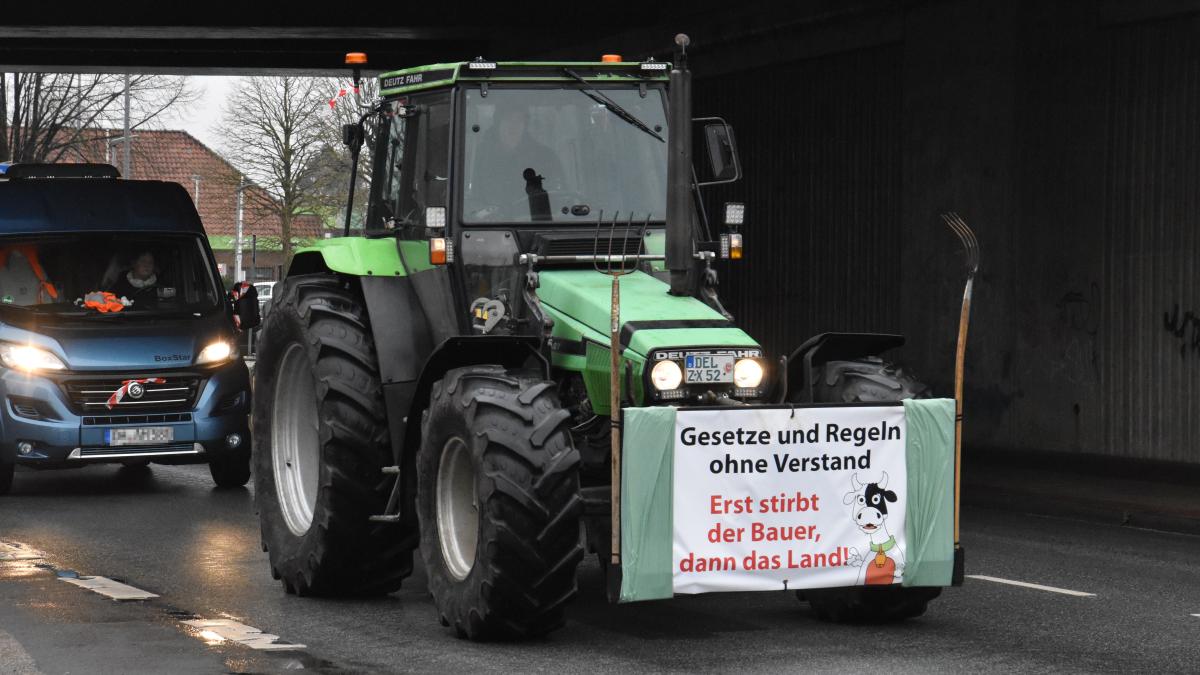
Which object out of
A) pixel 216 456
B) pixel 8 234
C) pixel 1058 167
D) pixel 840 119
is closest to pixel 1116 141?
pixel 1058 167

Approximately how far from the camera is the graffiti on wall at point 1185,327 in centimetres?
1769

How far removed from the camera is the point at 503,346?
8.85m

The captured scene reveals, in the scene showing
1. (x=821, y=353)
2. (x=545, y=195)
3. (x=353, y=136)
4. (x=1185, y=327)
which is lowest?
(x=1185, y=327)

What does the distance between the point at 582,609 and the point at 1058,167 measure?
435 inches

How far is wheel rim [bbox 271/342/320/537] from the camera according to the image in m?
10.9

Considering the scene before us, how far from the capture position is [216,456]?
1623cm

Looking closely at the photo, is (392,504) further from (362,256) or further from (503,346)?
(362,256)

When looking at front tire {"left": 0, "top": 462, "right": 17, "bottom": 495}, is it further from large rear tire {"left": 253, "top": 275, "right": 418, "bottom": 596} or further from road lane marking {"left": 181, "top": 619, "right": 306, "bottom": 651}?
road lane marking {"left": 181, "top": 619, "right": 306, "bottom": 651}

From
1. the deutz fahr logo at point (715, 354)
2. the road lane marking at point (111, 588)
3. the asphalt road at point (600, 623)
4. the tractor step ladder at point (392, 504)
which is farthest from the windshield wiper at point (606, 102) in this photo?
the road lane marking at point (111, 588)

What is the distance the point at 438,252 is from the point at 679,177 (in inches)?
52.7

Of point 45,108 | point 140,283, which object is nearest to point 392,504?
point 140,283

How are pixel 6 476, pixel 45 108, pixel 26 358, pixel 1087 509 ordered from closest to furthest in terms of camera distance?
pixel 1087 509 → pixel 26 358 → pixel 6 476 → pixel 45 108

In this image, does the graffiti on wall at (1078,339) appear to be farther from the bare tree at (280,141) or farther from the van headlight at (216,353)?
the bare tree at (280,141)

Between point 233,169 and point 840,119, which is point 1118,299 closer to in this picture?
A: point 840,119
